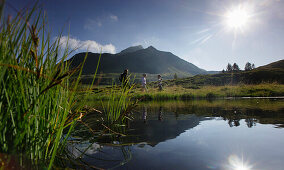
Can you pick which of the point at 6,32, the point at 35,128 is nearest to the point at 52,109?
the point at 35,128

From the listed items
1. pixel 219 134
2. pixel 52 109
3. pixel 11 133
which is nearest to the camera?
pixel 11 133

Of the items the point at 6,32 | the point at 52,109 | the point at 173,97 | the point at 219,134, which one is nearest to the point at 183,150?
the point at 219,134

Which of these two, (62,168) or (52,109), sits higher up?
(52,109)

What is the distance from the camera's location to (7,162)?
0.79 meters

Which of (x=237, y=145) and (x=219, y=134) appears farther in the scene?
(x=219, y=134)

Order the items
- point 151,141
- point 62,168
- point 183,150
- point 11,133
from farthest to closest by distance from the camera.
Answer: point 151,141 → point 183,150 → point 62,168 → point 11,133

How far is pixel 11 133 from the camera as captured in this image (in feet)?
3.13

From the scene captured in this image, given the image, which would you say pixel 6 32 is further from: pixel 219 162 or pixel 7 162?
pixel 219 162

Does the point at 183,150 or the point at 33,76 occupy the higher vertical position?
the point at 33,76

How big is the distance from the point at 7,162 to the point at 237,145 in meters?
2.07

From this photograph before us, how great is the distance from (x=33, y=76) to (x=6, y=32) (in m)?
0.35

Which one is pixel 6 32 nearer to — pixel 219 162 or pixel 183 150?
pixel 183 150

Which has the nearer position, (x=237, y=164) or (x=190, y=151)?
(x=237, y=164)

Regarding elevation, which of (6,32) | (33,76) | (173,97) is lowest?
(173,97)
